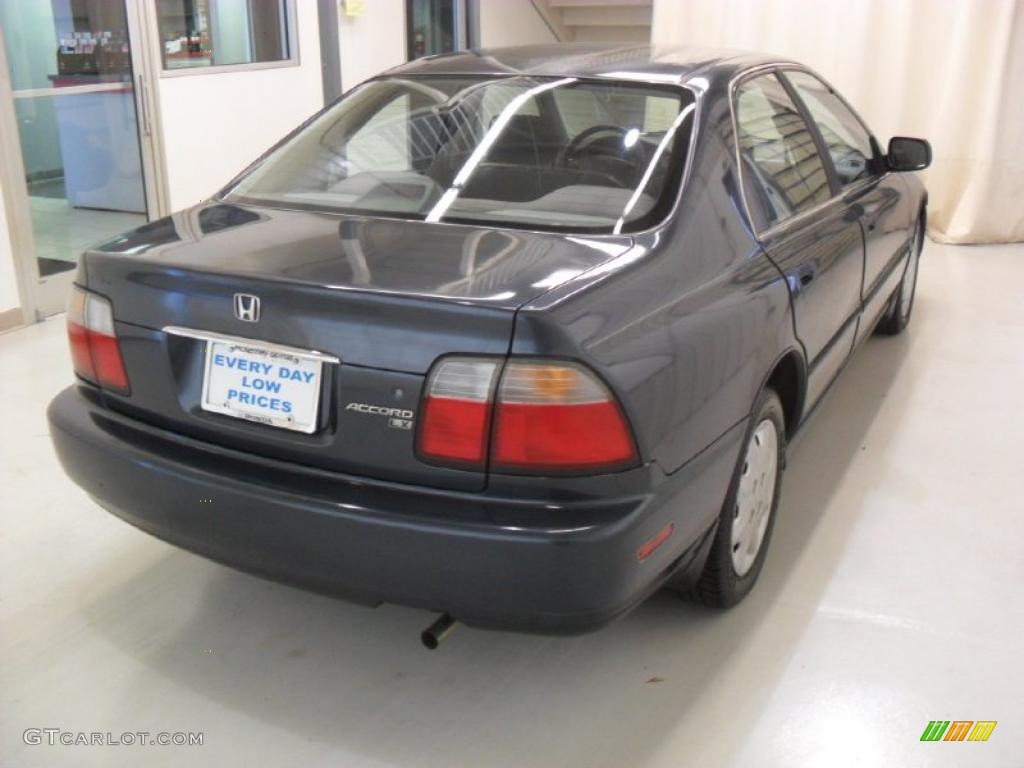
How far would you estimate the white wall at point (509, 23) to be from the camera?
7.35m

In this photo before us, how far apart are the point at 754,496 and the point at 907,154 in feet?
Answer: 5.23

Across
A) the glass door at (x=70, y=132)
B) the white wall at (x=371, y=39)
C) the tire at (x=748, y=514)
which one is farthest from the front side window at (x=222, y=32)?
the tire at (x=748, y=514)

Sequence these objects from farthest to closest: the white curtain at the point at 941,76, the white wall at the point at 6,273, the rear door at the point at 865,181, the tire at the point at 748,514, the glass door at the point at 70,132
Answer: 1. the white curtain at the point at 941,76
2. the glass door at the point at 70,132
3. the white wall at the point at 6,273
4. the rear door at the point at 865,181
5. the tire at the point at 748,514

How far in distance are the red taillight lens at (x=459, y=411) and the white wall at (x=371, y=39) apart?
4.84 meters

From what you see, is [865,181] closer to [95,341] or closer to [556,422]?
[556,422]

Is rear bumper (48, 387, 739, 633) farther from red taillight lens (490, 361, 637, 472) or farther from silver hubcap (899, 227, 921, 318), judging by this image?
silver hubcap (899, 227, 921, 318)

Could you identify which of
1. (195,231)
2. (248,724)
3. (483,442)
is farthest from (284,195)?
(248,724)

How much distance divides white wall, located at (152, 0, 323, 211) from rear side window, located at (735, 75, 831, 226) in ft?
10.8

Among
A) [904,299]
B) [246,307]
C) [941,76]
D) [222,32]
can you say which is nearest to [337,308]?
[246,307]

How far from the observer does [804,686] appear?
198cm

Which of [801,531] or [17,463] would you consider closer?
[801,531]

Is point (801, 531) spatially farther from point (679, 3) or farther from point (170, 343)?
point (679, 3)

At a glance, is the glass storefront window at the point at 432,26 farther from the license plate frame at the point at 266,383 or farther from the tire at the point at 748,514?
the license plate frame at the point at 266,383

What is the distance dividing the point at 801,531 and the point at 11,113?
3.40 meters
